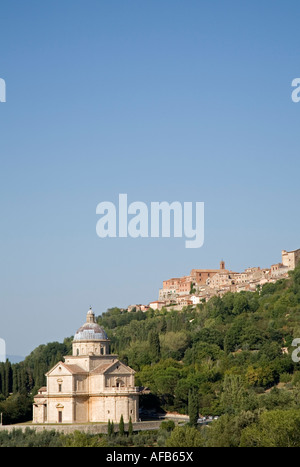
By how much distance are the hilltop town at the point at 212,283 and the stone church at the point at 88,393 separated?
61493 mm

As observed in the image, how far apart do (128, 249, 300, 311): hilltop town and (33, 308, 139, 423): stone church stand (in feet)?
202

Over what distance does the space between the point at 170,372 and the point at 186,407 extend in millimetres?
6702

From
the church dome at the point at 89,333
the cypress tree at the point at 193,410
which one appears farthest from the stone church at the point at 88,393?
the cypress tree at the point at 193,410

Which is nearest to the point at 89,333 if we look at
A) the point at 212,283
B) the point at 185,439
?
the point at 185,439

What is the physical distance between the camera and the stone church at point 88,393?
61.2 meters

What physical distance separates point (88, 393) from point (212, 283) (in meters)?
79.3

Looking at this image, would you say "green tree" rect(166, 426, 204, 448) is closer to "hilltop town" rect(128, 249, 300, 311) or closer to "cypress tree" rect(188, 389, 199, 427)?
"cypress tree" rect(188, 389, 199, 427)

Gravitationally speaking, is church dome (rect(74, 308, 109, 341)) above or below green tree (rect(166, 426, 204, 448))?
above

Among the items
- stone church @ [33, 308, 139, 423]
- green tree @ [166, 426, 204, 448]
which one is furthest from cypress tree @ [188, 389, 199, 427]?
green tree @ [166, 426, 204, 448]

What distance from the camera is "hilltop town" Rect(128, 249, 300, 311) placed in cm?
12681

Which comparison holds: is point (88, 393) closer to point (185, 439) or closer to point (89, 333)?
point (89, 333)

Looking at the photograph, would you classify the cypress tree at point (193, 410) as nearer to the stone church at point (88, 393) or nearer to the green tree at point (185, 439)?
the stone church at point (88, 393)
